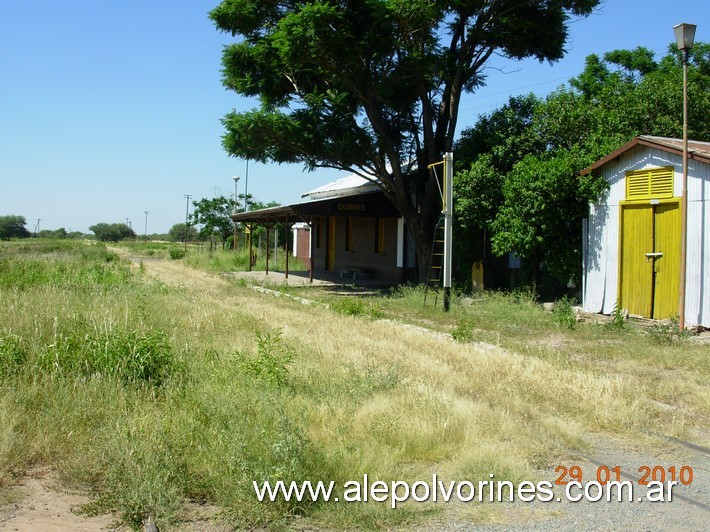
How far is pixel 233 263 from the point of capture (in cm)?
3562

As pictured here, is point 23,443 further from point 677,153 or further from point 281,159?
point 281,159

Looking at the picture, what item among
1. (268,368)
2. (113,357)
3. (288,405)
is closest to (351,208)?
(268,368)

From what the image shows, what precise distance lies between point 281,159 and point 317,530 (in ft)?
60.0

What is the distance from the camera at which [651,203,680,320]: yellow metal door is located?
504 inches

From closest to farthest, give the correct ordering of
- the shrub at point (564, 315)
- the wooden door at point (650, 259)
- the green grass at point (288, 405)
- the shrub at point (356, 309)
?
the green grass at point (288, 405) → the shrub at point (564, 315) → the wooden door at point (650, 259) → the shrub at point (356, 309)

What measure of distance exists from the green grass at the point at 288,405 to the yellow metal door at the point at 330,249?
19818 millimetres

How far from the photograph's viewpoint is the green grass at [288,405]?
465 cm

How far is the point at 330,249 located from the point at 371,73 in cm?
1250

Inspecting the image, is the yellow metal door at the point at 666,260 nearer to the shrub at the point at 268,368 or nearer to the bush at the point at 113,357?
the shrub at the point at 268,368


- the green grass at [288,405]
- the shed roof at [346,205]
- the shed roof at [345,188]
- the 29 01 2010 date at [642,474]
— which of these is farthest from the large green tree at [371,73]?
the 29 01 2010 date at [642,474]

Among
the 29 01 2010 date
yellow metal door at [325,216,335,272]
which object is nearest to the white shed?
the 29 01 2010 date

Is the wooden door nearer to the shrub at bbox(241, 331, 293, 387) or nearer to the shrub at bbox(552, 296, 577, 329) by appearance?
the shrub at bbox(552, 296, 577, 329)

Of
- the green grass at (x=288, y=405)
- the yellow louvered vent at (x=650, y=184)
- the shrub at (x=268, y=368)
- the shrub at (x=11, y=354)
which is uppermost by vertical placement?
the yellow louvered vent at (x=650, y=184)

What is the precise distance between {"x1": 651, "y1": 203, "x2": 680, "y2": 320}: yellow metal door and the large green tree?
813 cm
